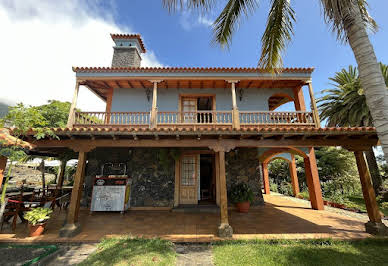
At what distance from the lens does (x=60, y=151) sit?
7.08 metres

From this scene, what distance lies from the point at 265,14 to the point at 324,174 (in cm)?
1257

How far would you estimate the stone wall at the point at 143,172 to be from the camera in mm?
7141

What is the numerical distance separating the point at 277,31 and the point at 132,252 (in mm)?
6130

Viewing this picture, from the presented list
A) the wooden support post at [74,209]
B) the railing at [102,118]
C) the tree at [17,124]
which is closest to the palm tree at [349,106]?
the railing at [102,118]

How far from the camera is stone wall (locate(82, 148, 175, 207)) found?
7141mm

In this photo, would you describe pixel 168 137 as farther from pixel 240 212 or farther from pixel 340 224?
pixel 340 224

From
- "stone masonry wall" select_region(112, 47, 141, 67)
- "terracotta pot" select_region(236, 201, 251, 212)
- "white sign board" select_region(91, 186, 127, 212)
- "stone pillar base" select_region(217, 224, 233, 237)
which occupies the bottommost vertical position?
"stone pillar base" select_region(217, 224, 233, 237)

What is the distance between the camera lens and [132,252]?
342 cm

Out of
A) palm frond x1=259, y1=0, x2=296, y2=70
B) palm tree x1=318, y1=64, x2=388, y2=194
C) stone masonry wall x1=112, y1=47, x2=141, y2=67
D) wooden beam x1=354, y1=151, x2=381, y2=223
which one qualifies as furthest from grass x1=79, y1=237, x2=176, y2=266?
palm tree x1=318, y1=64, x2=388, y2=194

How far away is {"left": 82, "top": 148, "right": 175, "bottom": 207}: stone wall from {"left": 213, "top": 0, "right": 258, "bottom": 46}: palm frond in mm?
4982

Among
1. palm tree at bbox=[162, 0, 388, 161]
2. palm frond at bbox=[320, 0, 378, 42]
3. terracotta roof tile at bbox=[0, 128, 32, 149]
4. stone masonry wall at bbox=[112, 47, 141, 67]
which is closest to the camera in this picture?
palm tree at bbox=[162, 0, 388, 161]

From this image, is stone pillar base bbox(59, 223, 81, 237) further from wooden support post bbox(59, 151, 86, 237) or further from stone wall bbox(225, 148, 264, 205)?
stone wall bbox(225, 148, 264, 205)

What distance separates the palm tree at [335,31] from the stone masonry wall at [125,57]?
19.0ft

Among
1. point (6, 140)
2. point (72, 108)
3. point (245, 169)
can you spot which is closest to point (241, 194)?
point (245, 169)
